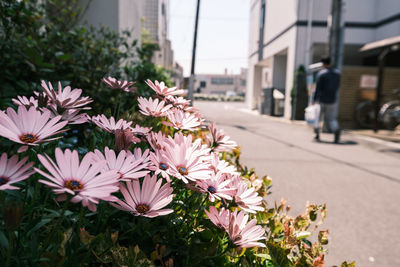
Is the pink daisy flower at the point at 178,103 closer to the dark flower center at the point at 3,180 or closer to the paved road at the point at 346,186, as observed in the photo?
the paved road at the point at 346,186

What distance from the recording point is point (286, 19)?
17.3 metres

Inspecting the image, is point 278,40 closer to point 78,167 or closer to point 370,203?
point 370,203

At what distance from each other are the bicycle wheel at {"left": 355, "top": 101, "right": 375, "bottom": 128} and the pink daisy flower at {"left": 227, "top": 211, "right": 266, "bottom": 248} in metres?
12.3

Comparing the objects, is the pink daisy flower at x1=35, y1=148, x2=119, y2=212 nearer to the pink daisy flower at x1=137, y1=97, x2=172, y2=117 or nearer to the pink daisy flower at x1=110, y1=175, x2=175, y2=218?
the pink daisy flower at x1=110, y1=175, x2=175, y2=218

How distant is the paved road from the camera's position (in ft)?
9.14

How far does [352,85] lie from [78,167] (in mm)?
13082

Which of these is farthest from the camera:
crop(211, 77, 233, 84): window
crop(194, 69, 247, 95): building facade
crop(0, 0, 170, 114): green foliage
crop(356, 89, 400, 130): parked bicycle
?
crop(211, 77, 233, 84): window

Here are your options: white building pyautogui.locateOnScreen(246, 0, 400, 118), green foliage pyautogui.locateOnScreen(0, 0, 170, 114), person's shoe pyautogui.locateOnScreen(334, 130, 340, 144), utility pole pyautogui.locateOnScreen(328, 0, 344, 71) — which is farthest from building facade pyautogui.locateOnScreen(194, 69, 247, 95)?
green foliage pyautogui.locateOnScreen(0, 0, 170, 114)

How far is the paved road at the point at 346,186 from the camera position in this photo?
279cm

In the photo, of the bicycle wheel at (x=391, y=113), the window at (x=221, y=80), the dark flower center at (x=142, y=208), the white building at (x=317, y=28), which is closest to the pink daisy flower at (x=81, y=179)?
the dark flower center at (x=142, y=208)

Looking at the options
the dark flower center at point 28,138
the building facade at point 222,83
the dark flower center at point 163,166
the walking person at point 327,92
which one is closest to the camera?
the dark flower center at point 28,138

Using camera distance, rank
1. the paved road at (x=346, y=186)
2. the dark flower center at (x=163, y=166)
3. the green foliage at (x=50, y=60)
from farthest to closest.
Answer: the paved road at (x=346, y=186) < the green foliage at (x=50, y=60) < the dark flower center at (x=163, y=166)

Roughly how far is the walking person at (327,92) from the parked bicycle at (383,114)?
2.70m

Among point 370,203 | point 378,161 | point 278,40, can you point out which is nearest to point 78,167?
point 370,203
